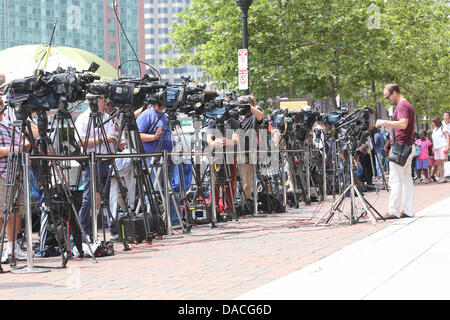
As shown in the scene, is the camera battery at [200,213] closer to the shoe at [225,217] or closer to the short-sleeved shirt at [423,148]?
the shoe at [225,217]

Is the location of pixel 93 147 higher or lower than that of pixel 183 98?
lower

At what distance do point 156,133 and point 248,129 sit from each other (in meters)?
2.63

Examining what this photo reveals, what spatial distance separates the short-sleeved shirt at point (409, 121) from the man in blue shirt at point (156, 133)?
138 inches

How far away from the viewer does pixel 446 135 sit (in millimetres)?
24453

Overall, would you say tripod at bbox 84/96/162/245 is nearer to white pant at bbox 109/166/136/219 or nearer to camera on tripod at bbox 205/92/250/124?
white pant at bbox 109/166/136/219

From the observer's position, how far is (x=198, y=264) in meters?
8.48

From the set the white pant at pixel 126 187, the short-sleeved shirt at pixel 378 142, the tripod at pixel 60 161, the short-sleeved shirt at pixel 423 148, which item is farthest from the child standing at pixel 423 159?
the tripod at pixel 60 161

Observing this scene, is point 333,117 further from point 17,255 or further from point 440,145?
point 17,255

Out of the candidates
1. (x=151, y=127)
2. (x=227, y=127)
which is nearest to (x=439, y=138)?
(x=227, y=127)

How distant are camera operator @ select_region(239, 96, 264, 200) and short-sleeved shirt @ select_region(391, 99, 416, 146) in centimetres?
252

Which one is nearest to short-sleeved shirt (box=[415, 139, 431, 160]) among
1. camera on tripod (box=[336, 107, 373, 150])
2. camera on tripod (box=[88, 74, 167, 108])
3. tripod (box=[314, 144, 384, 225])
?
camera on tripod (box=[336, 107, 373, 150])

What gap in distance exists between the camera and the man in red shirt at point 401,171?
12.6m

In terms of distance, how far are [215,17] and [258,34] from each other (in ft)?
11.7

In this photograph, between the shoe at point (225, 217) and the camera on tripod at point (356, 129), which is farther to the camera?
the shoe at point (225, 217)
